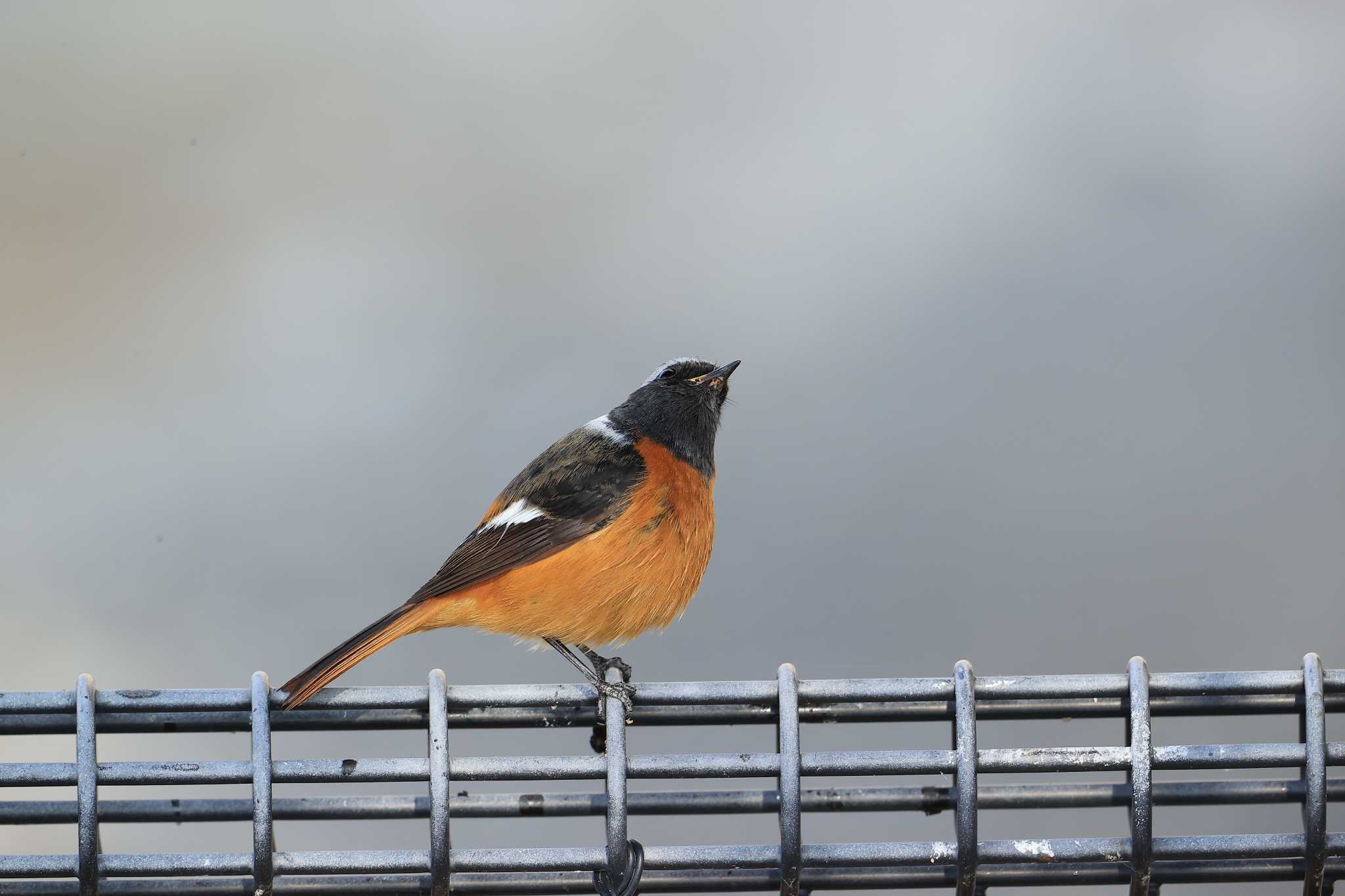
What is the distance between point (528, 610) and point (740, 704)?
1.07 m

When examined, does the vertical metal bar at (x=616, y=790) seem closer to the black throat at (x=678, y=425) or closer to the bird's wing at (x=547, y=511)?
the bird's wing at (x=547, y=511)

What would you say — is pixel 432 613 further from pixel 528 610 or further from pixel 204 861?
pixel 204 861

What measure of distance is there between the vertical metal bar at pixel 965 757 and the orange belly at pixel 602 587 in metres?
1.14

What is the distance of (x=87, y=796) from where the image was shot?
1226 millimetres

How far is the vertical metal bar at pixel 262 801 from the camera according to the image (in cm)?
124

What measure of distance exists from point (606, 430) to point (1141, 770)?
1.66 m

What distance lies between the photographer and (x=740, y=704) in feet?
4.25

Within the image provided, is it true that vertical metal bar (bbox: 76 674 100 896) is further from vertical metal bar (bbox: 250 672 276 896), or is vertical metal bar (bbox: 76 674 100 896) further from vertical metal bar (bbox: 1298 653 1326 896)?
vertical metal bar (bbox: 1298 653 1326 896)

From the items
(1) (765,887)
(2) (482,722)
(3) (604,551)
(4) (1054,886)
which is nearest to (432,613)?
(3) (604,551)

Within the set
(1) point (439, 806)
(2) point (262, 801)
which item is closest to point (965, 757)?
(1) point (439, 806)

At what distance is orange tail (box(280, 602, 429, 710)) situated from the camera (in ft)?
4.25

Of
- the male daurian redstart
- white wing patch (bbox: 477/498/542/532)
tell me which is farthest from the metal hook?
white wing patch (bbox: 477/498/542/532)

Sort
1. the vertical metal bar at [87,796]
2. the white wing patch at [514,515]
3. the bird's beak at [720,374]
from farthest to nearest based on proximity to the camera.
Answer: the bird's beak at [720,374] → the white wing patch at [514,515] → the vertical metal bar at [87,796]

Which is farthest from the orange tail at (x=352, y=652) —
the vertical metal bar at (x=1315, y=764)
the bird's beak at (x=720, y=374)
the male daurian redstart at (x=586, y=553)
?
the vertical metal bar at (x=1315, y=764)
